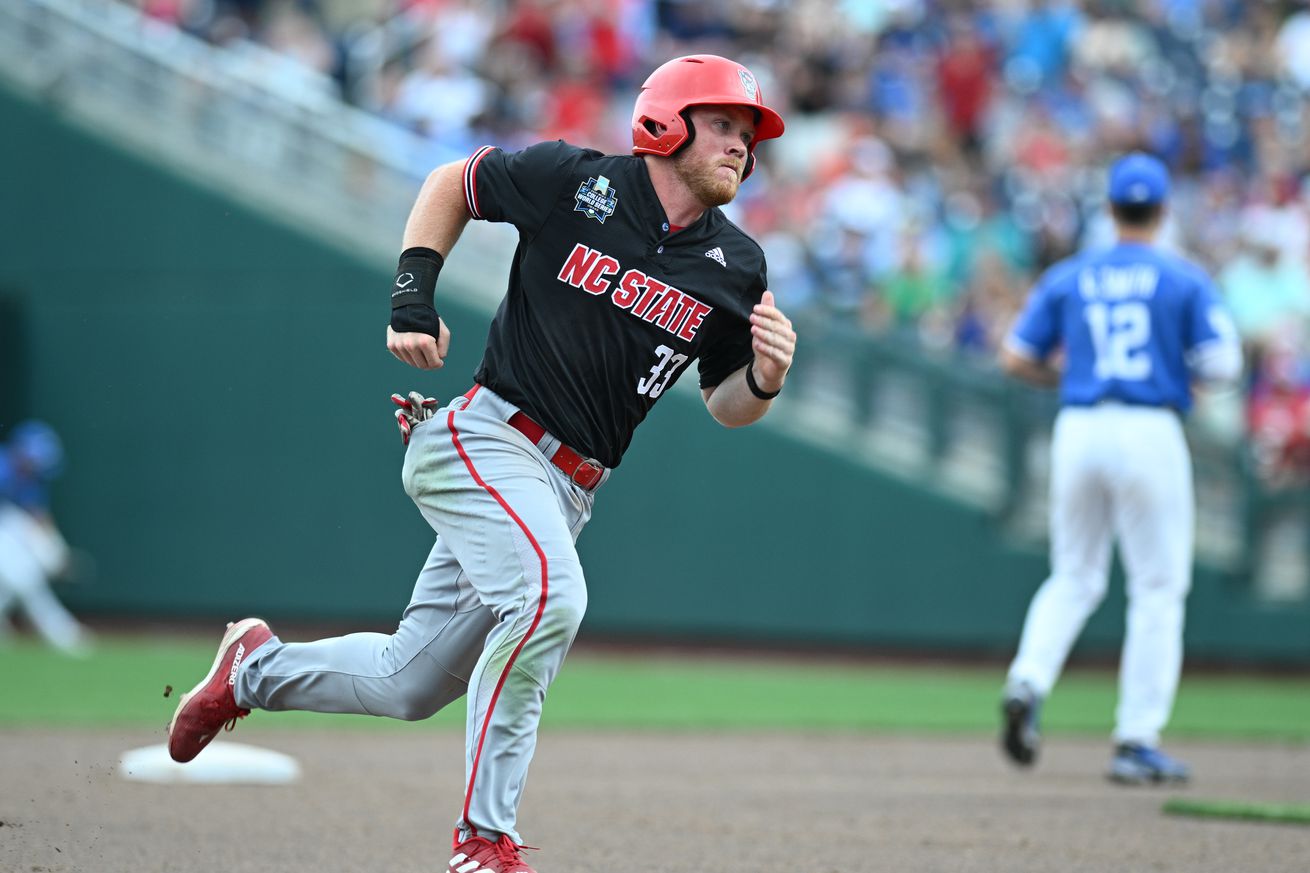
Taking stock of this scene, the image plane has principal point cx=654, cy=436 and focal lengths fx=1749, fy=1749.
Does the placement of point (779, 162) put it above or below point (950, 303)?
above

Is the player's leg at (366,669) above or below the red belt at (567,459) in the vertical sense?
below

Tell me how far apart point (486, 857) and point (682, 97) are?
210 cm

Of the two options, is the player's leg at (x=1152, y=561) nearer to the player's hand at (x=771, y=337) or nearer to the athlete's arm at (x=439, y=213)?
the player's hand at (x=771, y=337)

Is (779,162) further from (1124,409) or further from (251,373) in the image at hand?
(1124,409)

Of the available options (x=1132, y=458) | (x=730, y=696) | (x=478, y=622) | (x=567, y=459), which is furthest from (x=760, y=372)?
(x=730, y=696)

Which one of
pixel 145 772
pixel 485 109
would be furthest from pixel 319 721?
pixel 485 109

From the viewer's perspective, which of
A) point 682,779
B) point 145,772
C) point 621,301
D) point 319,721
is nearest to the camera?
point 621,301

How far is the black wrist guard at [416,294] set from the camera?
15.2 feet

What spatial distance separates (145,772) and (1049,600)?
13.0ft

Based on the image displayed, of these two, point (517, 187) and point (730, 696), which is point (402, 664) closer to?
point (517, 187)

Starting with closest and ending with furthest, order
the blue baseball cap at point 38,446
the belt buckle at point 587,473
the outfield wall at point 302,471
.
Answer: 1. the belt buckle at point 587,473
2. the outfield wall at point 302,471
3. the blue baseball cap at point 38,446

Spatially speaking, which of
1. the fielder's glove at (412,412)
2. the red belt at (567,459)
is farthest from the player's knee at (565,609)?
the fielder's glove at (412,412)

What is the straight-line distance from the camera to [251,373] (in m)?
15.0

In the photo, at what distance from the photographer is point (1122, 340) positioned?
7742 millimetres
